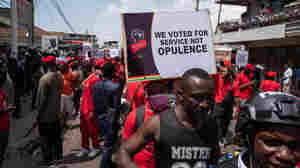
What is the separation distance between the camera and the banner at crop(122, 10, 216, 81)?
2.91m

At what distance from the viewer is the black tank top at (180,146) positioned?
1903mm

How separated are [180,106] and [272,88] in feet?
17.4

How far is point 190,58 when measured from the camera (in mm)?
3078

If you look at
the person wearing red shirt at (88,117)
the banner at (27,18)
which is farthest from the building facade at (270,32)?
the banner at (27,18)

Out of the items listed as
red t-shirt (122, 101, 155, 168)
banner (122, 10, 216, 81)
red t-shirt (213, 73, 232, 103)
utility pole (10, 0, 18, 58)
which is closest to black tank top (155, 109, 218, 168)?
red t-shirt (122, 101, 155, 168)

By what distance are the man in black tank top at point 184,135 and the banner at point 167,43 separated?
3.22 ft

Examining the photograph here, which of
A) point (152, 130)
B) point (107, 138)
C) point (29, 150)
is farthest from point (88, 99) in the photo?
point (152, 130)

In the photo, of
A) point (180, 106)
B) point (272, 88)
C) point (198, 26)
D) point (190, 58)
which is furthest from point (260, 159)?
point (272, 88)

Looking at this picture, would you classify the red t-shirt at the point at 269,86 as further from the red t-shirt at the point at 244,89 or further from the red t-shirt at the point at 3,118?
the red t-shirt at the point at 3,118

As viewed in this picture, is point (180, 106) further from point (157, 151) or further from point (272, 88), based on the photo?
point (272, 88)

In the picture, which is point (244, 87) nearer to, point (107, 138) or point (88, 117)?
point (88, 117)

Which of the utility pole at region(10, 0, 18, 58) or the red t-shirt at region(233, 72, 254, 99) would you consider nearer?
the red t-shirt at region(233, 72, 254, 99)

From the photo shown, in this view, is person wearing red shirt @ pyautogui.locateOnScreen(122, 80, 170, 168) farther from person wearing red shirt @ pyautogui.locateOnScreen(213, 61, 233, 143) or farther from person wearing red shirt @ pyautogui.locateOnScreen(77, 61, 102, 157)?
person wearing red shirt @ pyautogui.locateOnScreen(213, 61, 233, 143)

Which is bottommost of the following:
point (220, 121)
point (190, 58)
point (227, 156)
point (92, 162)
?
point (92, 162)
